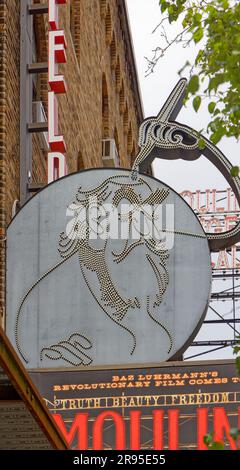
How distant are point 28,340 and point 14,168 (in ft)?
8.90

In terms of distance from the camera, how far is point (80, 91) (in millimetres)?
29609

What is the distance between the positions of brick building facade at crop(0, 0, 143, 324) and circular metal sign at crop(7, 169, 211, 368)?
49 cm

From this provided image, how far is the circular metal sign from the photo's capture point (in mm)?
20719

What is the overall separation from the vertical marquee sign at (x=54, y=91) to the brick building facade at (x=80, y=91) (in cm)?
55

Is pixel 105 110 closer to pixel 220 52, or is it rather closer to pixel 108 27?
pixel 108 27

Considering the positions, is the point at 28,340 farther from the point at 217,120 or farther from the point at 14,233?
the point at 217,120

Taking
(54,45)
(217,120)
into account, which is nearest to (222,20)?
(217,120)

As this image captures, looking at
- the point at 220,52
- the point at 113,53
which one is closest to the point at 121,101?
the point at 113,53

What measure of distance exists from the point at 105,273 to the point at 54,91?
11.1 feet

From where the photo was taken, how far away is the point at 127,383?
17.9m

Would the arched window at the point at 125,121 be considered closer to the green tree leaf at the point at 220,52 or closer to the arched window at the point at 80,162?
the arched window at the point at 80,162

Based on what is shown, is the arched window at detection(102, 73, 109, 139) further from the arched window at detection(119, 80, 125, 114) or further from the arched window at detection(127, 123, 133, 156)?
the arched window at detection(127, 123, 133, 156)

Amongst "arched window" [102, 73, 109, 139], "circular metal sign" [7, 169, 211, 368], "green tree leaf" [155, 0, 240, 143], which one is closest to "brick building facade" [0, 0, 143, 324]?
"arched window" [102, 73, 109, 139]

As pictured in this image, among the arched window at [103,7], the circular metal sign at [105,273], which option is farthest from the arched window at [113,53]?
the circular metal sign at [105,273]
